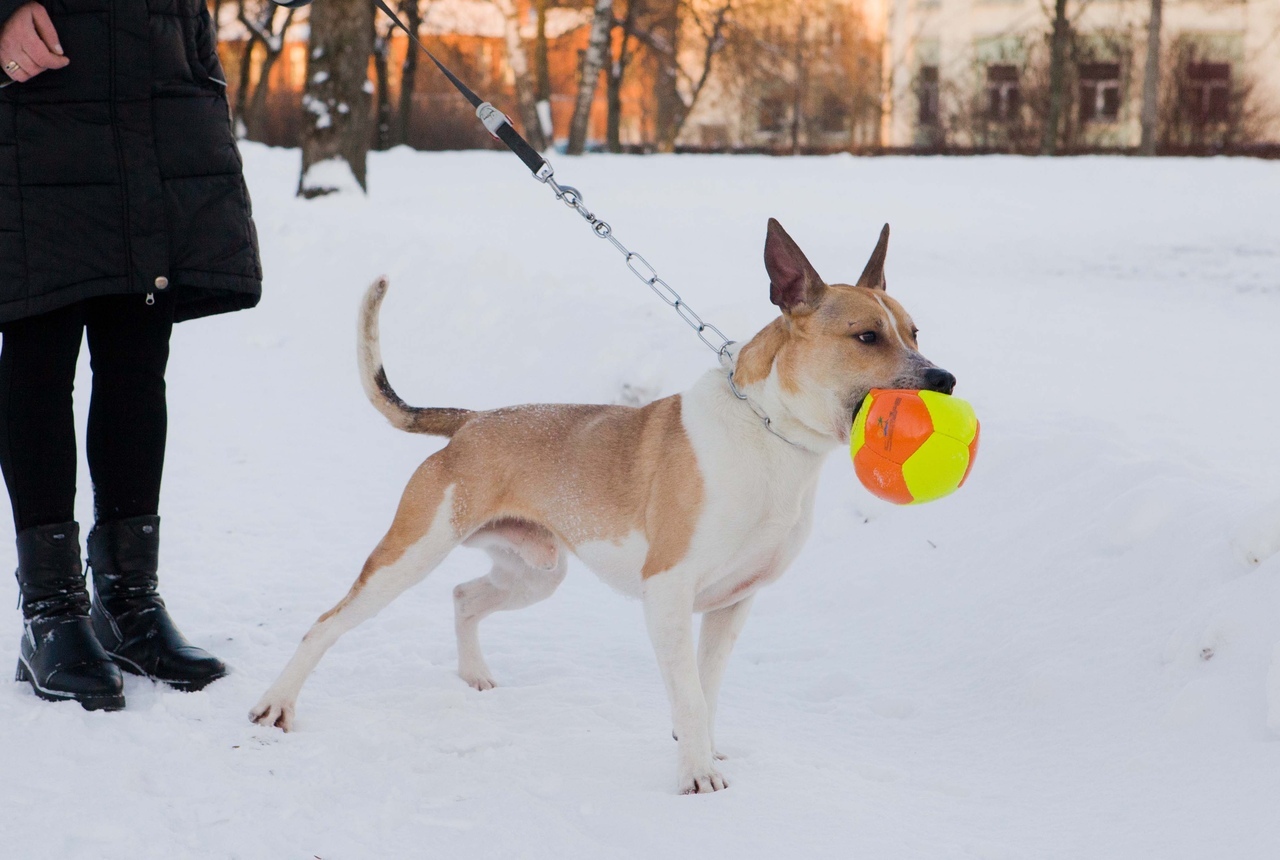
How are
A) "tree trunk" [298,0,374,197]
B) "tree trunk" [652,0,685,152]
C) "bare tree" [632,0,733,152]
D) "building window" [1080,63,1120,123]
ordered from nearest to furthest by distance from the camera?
"tree trunk" [298,0,374,197] < "bare tree" [632,0,733,152] < "tree trunk" [652,0,685,152] < "building window" [1080,63,1120,123]

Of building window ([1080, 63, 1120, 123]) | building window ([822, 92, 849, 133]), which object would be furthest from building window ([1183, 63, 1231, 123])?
building window ([822, 92, 849, 133])

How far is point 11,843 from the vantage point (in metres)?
2.70

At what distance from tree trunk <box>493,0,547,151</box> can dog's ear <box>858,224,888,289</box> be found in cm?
2425

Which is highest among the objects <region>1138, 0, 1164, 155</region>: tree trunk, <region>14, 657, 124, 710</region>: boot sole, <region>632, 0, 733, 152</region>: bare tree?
<region>632, 0, 733, 152</region>: bare tree

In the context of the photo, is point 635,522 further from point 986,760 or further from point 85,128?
point 85,128

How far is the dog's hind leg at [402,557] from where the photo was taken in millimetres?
3857

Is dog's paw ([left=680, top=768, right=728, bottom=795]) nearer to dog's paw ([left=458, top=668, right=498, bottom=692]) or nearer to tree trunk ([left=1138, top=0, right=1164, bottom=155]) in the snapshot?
dog's paw ([left=458, top=668, right=498, bottom=692])

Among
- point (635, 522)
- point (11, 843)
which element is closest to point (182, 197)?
point (635, 522)

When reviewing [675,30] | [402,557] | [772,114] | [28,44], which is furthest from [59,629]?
[772,114]

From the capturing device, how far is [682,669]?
3428 millimetres

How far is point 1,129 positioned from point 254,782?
2.00 metres

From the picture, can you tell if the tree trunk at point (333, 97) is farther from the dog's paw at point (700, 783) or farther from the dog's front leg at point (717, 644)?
the dog's paw at point (700, 783)

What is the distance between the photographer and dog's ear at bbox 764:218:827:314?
12.0ft

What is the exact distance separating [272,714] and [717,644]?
1361 mm
